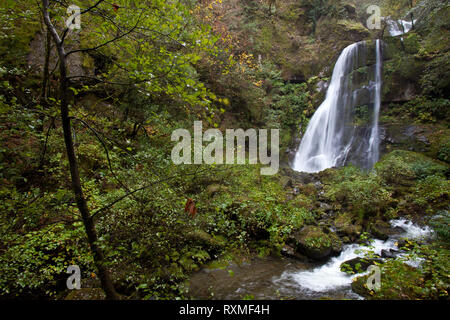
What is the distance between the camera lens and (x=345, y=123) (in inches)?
504

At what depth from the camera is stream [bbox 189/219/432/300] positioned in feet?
13.3

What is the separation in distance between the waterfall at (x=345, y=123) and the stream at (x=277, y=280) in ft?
22.8

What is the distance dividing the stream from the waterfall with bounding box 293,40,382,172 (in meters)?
6.96

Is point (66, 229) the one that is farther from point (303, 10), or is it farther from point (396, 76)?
point (303, 10)

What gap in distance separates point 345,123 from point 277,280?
1097cm

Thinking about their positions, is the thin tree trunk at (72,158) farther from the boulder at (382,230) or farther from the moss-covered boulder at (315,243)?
the boulder at (382,230)

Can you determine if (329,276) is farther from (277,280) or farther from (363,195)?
(363,195)

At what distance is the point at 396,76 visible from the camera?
1209 cm

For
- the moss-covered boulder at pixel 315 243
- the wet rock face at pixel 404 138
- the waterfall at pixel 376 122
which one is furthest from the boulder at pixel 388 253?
the wet rock face at pixel 404 138

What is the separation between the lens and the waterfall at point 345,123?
38.6 ft

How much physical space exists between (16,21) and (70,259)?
7369 millimetres

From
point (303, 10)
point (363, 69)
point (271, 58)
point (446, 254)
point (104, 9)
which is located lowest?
point (446, 254)
